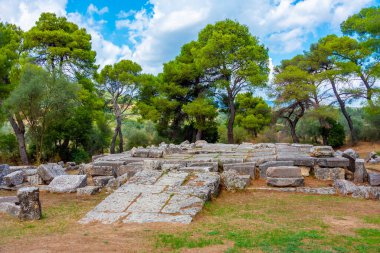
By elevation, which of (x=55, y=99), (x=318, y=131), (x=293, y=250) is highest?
(x=55, y=99)

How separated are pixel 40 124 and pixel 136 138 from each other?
384 inches

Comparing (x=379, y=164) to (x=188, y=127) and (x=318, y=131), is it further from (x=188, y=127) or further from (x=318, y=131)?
(x=188, y=127)

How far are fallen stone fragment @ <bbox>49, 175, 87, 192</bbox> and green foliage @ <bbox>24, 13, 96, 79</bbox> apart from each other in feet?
40.9

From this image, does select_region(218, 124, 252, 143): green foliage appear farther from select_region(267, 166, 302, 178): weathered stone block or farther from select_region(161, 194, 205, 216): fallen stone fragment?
select_region(161, 194, 205, 216): fallen stone fragment

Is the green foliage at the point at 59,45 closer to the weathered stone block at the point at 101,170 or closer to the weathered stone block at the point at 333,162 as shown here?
the weathered stone block at the point at 101,170

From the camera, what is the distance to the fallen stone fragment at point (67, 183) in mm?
8969

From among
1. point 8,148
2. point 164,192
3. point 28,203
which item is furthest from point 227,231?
point 8,148

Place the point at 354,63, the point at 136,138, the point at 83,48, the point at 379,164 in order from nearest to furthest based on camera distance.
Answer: the point at 379,164 → the point at 83,48 → the point at 354,63 → the point at 136,138

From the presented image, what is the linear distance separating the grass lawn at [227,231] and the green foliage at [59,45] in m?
15.7

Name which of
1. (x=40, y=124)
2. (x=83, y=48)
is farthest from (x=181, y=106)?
(x=40, y=124)

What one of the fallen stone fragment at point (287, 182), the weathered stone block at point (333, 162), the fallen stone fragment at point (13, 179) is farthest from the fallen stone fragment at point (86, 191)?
the weathered stone block at point (333, 162)

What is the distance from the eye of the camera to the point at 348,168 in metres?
10.2

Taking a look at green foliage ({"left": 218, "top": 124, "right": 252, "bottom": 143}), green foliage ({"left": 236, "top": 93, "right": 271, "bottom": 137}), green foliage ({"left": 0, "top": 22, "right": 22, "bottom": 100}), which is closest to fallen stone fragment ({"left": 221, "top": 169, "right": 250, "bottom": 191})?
green foliage ({"left": 0, "top": 22, "right": 22, "bottom": 100})

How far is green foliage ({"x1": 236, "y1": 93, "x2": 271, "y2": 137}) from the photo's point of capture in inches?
1061
